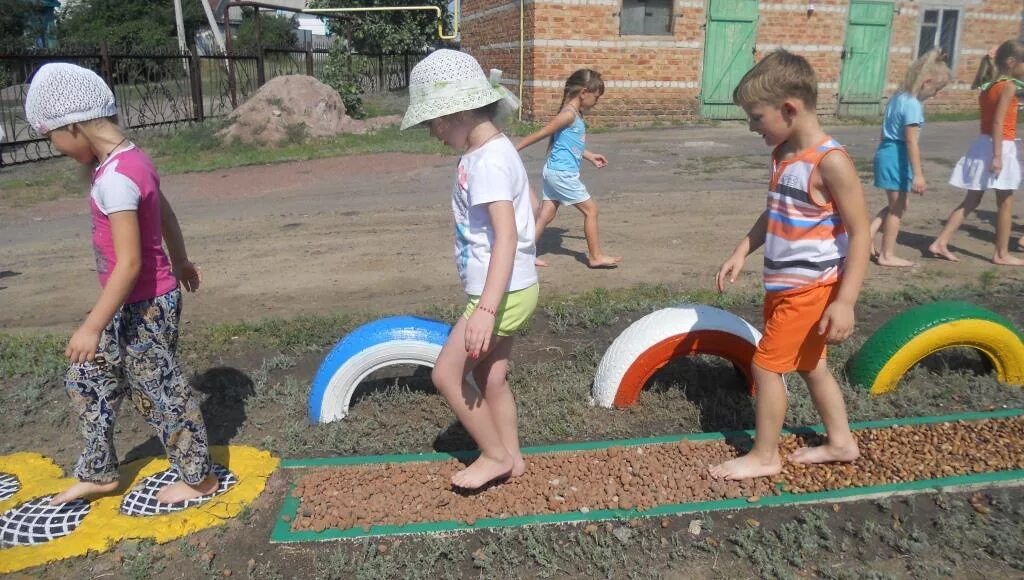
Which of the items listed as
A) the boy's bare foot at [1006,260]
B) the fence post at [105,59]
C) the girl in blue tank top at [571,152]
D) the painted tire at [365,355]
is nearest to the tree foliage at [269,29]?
the fence post at [105,59]

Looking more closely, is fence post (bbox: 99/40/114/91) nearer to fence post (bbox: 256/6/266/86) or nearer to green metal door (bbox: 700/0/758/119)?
fence post (bbox: 256/6/266/86)

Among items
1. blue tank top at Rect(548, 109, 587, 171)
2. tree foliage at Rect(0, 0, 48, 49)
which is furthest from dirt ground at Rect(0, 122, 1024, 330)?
tree foliage at Rect(0, 0, 48, 49)

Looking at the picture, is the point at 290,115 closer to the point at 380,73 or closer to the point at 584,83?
the point at 584,83

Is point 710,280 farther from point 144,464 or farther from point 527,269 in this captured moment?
point 144,464

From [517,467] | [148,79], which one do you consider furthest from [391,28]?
[517,467]

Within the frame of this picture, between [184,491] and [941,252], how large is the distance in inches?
247

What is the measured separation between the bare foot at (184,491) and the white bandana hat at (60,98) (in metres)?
1.50

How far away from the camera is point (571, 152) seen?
6.03 meters

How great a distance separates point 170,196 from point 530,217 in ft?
29.0

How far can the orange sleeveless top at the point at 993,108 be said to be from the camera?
18.9 feet

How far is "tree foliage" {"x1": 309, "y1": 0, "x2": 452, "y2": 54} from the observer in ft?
88.5

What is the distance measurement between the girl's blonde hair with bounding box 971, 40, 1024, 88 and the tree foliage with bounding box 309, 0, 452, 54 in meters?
22.9

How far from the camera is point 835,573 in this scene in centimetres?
267

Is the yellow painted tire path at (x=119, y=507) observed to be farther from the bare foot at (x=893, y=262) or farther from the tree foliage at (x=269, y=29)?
the tree foliage at (x=269, y=29)
